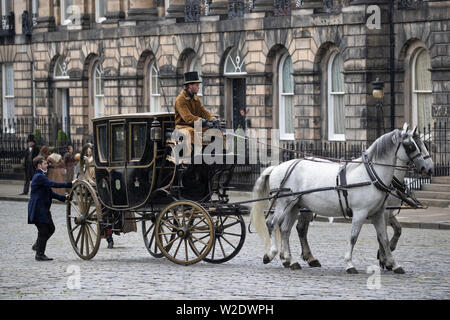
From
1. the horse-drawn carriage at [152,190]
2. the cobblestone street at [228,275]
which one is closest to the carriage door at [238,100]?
the cobblestone street at [228,275]

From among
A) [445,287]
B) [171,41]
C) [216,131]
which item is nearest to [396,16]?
[171,41]

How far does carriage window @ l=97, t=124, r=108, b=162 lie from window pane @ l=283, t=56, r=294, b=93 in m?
18.3

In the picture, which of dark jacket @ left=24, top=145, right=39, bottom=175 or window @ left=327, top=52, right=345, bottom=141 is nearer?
dark jacket @ left=24, top=145, right=39, bottom=175

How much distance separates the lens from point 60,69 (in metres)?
47.0

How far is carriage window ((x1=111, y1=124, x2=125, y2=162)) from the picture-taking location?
712 inches

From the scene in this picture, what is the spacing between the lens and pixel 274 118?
37.0 m

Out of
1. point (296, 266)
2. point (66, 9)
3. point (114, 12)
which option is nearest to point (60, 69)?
point (66, 9)

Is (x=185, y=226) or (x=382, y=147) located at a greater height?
(x=382, y=147)

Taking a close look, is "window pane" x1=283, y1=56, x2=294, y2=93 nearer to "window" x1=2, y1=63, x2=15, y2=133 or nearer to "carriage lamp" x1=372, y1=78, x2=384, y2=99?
"carriage lamp" x1=372, y1=78, x2=384, y2=99

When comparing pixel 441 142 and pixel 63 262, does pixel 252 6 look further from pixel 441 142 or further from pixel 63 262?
pixel 63 262

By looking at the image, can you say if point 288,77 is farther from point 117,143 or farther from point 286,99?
point 117,143

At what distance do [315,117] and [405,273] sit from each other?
1935 centimetres

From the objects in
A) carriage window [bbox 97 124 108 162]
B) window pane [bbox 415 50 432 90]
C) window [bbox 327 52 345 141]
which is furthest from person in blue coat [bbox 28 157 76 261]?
window [bbox 327 52 345 141]

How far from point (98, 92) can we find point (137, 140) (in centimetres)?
2785
